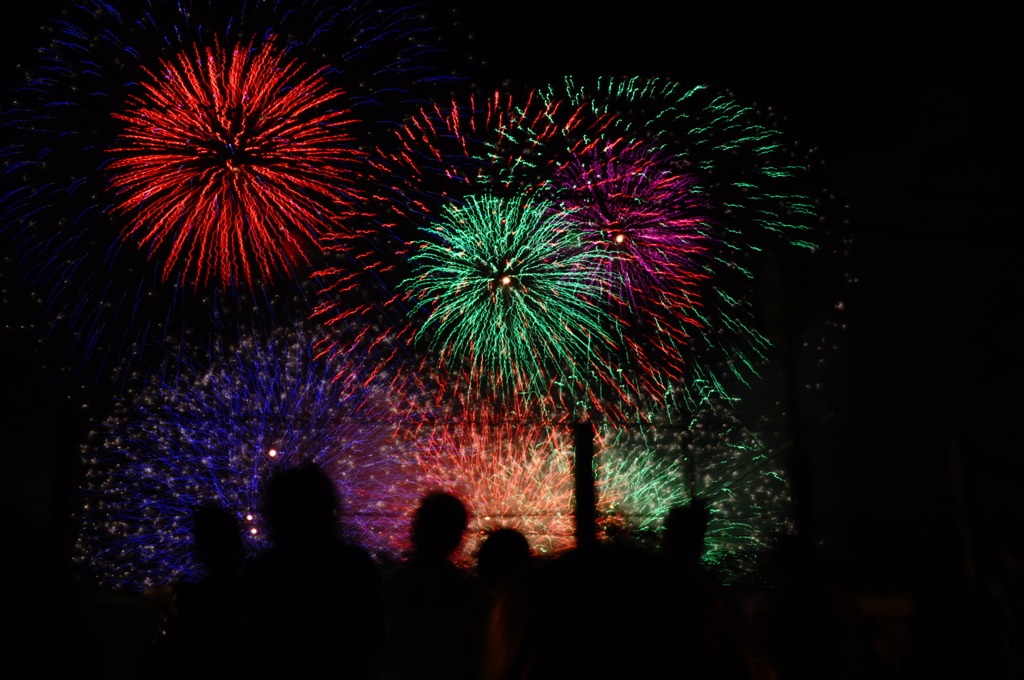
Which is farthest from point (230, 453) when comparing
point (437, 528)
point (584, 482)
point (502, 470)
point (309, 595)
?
point (309, 595)

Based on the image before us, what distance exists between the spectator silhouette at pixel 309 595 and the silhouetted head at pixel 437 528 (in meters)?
0.61

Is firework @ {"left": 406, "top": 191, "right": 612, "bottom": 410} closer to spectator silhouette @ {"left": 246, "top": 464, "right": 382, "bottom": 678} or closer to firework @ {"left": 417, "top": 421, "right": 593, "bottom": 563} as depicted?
firework @ {"left": 417, "top": 421, "right": 593, "bottom": 563}

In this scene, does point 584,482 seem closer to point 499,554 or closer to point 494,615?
point 499,554

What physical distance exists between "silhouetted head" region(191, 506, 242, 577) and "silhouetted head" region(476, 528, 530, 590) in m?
1.25

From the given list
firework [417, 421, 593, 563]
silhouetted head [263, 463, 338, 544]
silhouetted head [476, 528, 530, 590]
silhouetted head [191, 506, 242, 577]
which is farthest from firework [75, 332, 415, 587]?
silhouetted head [263, 463, 338, 544]

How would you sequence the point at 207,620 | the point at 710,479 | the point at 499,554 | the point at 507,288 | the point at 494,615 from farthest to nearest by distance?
the point at 710,479 < the point at 507,288 < the point at 499,554 < the point at 207,620 < the point at 494,615

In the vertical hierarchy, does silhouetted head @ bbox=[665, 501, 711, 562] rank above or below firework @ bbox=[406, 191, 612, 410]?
below

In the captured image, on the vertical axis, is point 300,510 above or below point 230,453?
below

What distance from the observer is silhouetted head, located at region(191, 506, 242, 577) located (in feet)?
11.4

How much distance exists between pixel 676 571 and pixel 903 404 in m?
17.2

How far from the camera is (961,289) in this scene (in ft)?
54.2

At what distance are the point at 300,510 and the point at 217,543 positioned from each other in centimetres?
75

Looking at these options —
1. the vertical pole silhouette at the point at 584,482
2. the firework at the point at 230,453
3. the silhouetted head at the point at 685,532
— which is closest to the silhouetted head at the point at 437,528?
the silhouetted head at the point at 685,532

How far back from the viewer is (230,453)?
12.7 metres
